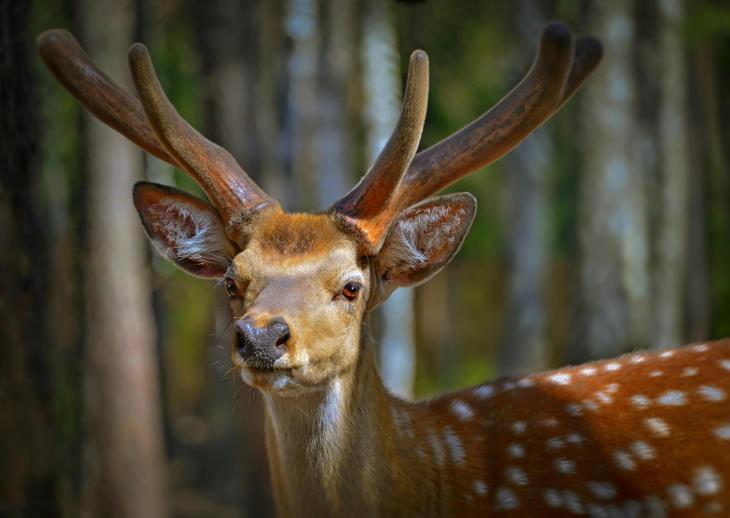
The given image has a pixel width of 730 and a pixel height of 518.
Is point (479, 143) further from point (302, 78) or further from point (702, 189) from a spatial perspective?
point (702, 189)

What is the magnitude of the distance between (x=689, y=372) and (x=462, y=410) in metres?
0.99

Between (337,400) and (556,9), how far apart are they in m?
9.41

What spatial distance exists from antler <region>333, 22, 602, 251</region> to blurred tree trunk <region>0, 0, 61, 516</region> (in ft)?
6.11

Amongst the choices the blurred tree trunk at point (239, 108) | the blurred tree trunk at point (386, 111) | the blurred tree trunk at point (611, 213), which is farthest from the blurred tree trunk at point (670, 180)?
the blurred tree trunk at point (239, 108)

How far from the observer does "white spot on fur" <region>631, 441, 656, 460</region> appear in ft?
15.8

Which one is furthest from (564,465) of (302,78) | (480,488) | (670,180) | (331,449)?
(670,180)

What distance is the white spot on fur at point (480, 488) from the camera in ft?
15.8

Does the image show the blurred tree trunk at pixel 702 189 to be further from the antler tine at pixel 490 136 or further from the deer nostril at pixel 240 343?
the deer nostril at pixel 240 343

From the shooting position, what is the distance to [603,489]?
4773 mm

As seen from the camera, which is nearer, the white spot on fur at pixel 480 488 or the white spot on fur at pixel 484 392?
the white spot on fur at pixel 480 488

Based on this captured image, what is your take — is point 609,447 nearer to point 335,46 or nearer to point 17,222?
point 17,222

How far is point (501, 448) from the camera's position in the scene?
4922 millimetres

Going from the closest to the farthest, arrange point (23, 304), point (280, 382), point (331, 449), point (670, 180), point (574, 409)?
point (280, 382)
point (331, 449)
point (574, 409)
point (23, 304)
point (670, 180)

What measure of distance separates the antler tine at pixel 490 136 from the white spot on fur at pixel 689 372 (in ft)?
4.04
